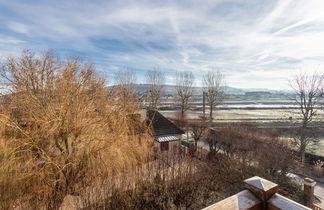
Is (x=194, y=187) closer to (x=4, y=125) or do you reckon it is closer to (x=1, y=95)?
(x=4, y=125)

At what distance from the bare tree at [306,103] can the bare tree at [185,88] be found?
1348cm

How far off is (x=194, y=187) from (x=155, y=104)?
2022cm

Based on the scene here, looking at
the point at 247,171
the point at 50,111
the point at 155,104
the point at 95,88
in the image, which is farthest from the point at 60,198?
the point at 155,104

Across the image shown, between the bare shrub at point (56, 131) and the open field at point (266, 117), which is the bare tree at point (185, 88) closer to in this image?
the open field at point (266, 117)

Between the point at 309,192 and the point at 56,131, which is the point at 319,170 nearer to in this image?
the point at 309,192

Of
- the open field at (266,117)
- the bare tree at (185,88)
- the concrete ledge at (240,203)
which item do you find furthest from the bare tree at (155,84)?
the concrete ledge at (240,203)

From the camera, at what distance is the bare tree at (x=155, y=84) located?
25.2m

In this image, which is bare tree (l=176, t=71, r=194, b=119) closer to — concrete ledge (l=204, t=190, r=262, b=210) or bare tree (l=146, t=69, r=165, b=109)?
bare tree (l=146, t=69, r=165, b=109)

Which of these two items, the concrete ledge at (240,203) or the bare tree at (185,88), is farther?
the bare tree at (185,88)

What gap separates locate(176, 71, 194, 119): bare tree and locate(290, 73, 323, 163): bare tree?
44.2ft

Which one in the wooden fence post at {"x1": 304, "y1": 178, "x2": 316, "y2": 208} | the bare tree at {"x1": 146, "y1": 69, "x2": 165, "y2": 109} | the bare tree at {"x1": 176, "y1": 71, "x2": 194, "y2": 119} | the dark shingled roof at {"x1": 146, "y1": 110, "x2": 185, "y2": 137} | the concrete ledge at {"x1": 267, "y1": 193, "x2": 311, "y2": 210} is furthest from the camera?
the bare tree at {"x1": 176, "y1": 71, "x2": 194, "y2": 119}

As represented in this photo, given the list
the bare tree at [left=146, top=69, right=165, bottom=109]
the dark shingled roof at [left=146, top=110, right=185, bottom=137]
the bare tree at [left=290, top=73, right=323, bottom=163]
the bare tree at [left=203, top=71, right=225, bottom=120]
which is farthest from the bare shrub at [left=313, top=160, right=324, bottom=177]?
the bare tree at [left=146, top=69, right=165, bottom=109]

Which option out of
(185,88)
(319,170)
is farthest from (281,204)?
(185,88)

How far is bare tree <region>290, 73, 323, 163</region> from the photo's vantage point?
1407 centimetres
